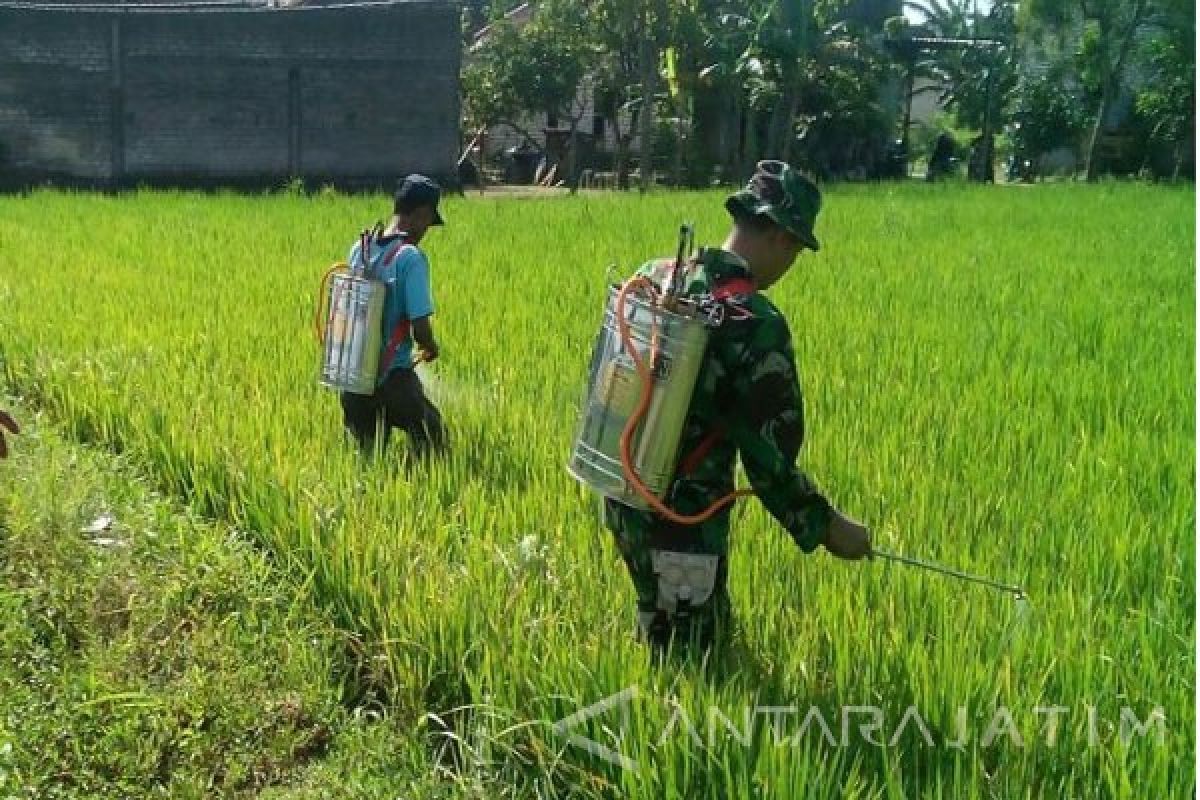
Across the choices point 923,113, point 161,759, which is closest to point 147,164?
point 161,759

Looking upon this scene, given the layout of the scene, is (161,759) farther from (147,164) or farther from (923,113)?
(923,113)

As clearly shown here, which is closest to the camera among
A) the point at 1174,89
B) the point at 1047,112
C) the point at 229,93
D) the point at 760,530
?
the point at 760,530

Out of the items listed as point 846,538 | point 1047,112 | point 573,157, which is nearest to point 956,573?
point 846,538

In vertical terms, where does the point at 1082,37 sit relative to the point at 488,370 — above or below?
above

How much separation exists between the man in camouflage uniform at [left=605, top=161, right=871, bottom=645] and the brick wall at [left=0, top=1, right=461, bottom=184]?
17192 mm

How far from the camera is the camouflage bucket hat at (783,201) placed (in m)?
2.10

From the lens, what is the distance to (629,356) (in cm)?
207

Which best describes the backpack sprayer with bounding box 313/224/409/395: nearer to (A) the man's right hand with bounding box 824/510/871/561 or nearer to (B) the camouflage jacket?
(B) the camouflage jacket

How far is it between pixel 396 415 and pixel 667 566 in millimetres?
1712

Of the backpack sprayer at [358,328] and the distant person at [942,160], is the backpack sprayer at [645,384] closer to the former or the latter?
the backpack sprayer at [358,328]

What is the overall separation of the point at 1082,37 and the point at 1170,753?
2645 centimetres

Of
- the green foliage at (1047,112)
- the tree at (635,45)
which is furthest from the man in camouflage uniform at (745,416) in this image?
the green foliage at (1047,112)

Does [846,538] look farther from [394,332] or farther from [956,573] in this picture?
[394,332]

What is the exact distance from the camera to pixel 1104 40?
24406mm
